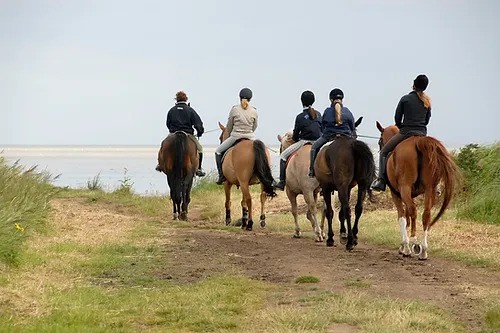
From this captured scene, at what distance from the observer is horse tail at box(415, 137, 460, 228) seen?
530 inches

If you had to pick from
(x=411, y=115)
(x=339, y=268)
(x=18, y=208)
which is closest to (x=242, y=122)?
(x=411, y=115)

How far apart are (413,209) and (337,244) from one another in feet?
7.58

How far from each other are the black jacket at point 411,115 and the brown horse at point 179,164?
679cm

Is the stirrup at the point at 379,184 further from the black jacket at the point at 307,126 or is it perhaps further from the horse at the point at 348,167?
the black jacket at the point at 307,126

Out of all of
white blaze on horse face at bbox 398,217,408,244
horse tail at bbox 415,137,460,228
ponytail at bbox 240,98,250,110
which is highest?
ponytail at bbox 240,98,250,110

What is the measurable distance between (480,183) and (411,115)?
727 cm

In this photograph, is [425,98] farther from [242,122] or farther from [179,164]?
[179,164]

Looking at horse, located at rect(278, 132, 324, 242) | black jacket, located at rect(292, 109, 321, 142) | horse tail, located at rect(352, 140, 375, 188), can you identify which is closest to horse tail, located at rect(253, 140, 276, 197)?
horse, located at rect(278, 132, 324, 242)

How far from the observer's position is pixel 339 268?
487 inches

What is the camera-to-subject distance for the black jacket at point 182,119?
2056 centimetres

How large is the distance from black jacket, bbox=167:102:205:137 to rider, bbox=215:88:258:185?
1674 mm

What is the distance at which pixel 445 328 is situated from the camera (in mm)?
8273

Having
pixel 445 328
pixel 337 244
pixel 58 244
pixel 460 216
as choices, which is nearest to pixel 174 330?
pixel 445 328

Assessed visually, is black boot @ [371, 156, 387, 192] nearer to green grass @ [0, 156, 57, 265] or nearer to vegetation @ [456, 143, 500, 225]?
vegetation @ [456, 143, 500, 225]
